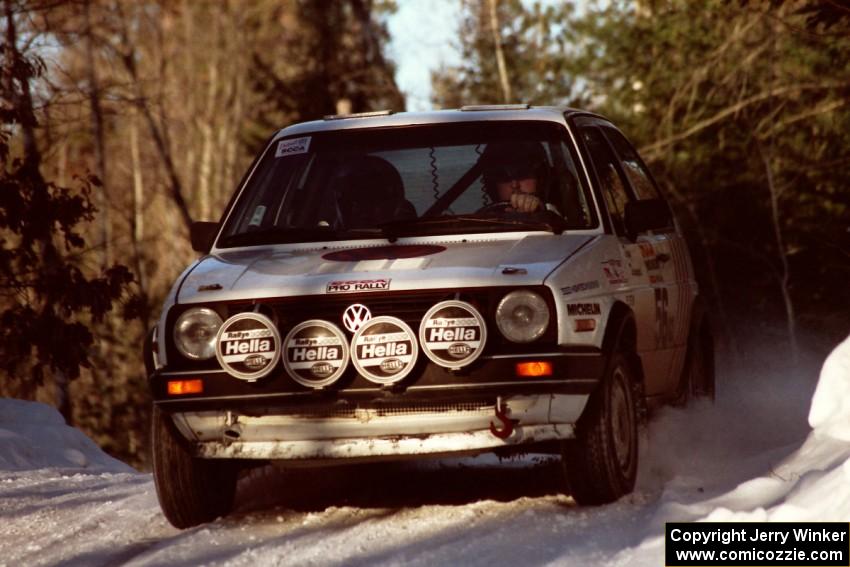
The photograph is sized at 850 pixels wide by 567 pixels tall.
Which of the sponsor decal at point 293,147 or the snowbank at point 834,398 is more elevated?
the sponsor decal at point 293,147

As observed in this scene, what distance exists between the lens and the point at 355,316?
650 cm

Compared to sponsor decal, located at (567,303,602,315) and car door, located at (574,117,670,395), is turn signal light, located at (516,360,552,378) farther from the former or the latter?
car door, located at (574,117,670,395)

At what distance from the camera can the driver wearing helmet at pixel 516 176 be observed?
7.50m

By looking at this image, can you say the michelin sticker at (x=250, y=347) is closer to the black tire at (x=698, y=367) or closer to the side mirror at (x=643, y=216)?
the side mirror at (x=643, y=216)

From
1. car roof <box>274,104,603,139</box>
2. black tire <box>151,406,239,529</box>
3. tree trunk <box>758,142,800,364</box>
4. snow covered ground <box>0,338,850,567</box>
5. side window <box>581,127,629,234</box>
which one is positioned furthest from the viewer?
tree trunk <box>758,142,800,364</box>

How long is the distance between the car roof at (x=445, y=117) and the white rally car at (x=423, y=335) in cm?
27

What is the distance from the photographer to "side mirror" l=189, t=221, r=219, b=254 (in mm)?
7832

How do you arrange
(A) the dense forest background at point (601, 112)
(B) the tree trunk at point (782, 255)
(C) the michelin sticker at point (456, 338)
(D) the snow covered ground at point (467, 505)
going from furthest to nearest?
(B) the tree trunk at point (782, 255) < (A) the dense forest background at point (601, 112) < (C) the michelin sticker at point (456, 338) < (D) the snow covered ground at point (467, 505)

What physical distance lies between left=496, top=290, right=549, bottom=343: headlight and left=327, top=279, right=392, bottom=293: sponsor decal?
1.51 feet

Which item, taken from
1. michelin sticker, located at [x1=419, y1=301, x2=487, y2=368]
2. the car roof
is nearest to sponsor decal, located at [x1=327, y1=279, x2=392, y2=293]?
michelin sticker, located at [x1=419, y1=301, x2=487, y2=368]

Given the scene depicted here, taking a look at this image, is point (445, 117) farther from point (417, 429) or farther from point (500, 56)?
point (500, 56)

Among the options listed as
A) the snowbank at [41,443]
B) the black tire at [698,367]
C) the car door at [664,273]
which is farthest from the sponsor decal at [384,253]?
the snowbank at [41,443]

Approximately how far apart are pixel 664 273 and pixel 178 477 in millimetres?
2825

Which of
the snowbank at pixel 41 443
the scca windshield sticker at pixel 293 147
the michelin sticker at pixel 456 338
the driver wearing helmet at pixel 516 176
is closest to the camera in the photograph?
the michelin sticker at pixel 456 338
